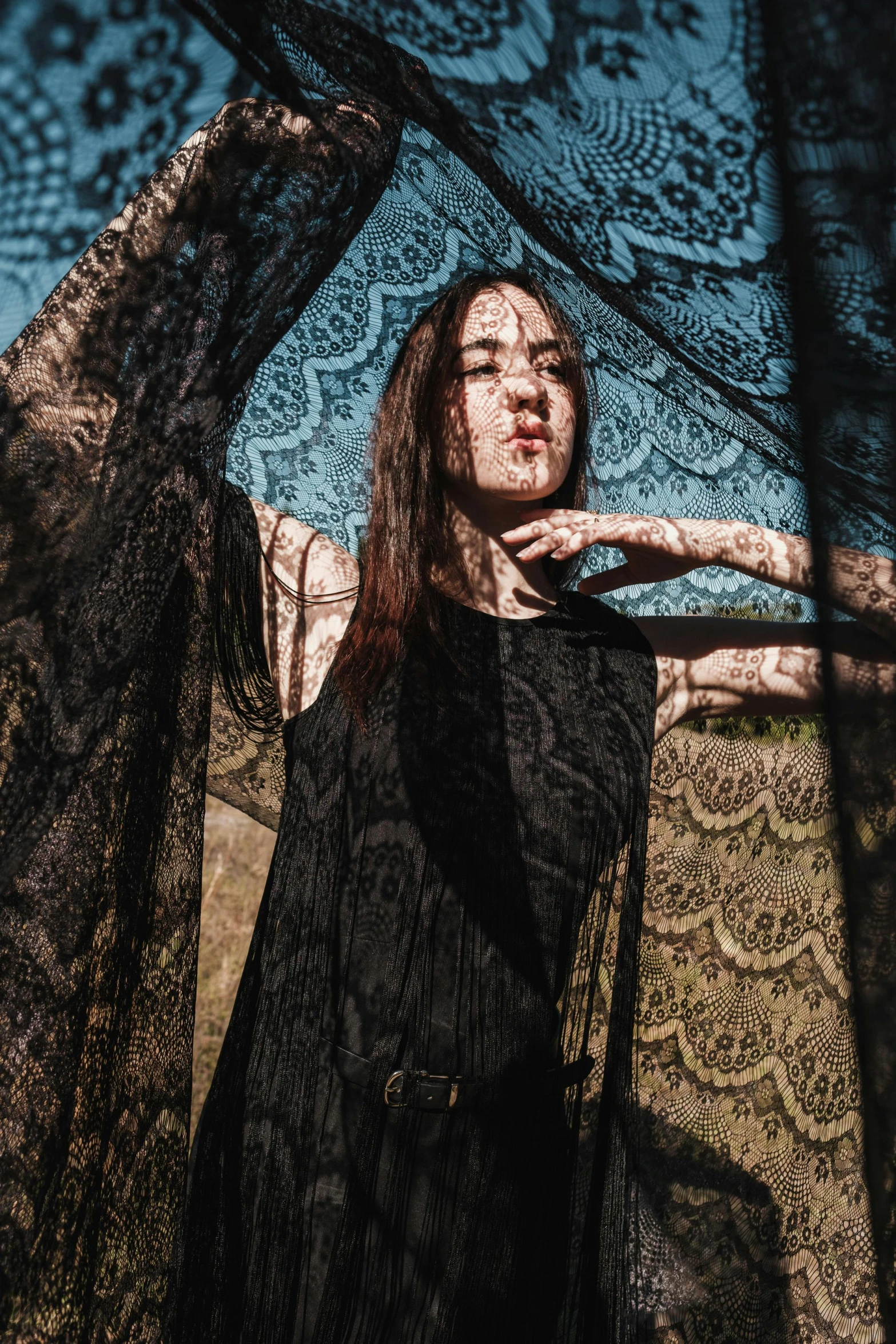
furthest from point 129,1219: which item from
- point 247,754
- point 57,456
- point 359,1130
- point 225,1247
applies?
point 57,456

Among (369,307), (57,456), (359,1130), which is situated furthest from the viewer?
(369,307)

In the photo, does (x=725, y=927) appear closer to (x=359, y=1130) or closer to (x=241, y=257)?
(x=359, y=1130)

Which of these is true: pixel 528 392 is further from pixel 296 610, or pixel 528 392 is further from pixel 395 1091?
pixel 395 1091

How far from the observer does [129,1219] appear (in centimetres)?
96

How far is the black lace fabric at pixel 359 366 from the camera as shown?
60 centimetres

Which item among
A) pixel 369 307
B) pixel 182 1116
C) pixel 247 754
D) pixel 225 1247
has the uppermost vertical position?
pixel 369 307

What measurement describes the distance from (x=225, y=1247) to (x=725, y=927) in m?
0.72

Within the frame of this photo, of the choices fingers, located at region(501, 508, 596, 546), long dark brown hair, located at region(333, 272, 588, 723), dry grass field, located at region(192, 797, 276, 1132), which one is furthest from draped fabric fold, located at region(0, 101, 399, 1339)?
dry grass field, located at region(192, 797, 276, 1132)

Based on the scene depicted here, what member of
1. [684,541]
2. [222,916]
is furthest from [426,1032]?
[222,916]

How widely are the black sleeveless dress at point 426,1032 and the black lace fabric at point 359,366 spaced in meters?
0.08

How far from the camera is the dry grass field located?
2.83 m

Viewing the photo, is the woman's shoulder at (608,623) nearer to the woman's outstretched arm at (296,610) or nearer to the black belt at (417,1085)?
the woman's outstretched arm at (296,610)

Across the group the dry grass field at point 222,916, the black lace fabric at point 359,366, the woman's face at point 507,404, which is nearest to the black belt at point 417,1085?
the black lace fabric at point 359,366

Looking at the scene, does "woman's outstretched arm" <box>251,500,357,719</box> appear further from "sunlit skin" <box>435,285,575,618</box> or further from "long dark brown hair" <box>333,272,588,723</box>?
"sunlit skin" <box>435,285,575,618</box>
